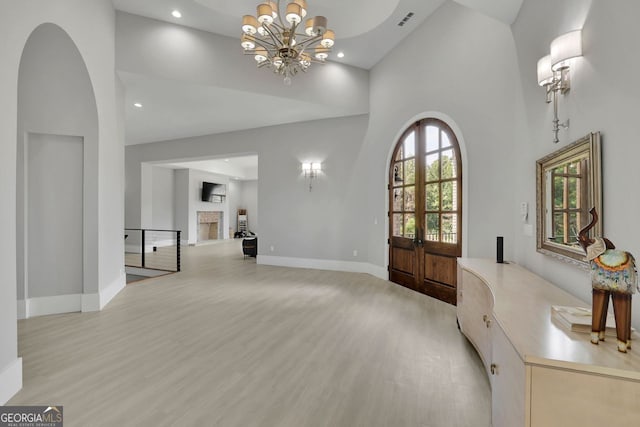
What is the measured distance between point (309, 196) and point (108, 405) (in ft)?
17.5

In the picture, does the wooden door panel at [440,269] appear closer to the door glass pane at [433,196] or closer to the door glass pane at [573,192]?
the door glass pane at [433,196]

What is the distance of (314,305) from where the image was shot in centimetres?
418

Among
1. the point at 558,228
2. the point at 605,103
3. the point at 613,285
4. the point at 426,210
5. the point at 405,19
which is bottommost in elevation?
the point at 613,285

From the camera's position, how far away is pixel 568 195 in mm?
2104

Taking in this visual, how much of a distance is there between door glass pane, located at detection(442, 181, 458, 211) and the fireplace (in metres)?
10.5

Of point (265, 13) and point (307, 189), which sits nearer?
point (265, 13)

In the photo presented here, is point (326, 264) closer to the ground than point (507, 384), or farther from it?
closer to the ground

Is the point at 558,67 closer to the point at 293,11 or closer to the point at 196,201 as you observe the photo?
the point at 293,11

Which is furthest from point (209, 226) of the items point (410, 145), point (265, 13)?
point (265, 13)

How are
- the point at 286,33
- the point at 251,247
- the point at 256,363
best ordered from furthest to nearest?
1. the point at 251,247
2. the point at 286,33
3. the point at 256,363

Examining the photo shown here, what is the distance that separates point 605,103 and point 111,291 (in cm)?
561

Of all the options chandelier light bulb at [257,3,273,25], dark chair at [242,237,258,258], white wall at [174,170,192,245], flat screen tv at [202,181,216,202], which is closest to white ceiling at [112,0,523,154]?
chandelier light bulb at [257,3,273,25]

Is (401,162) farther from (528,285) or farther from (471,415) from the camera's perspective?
(471,415)

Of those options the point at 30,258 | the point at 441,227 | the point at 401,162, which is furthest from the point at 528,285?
the point at 30,258
